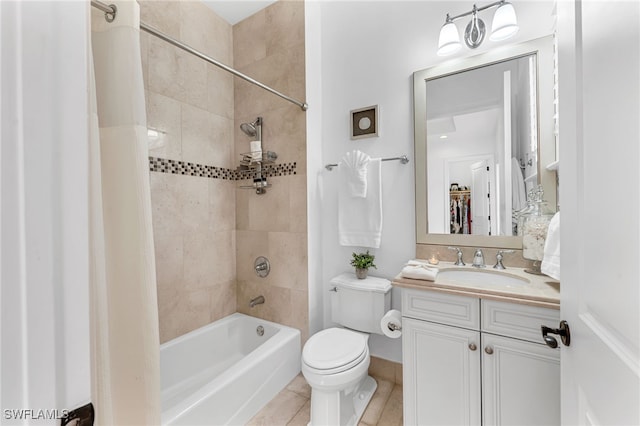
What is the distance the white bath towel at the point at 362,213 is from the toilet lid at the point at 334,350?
57 cm

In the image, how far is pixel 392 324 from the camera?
151cm

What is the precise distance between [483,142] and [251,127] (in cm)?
159

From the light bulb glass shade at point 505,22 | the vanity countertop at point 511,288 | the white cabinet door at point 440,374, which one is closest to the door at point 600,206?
Result: the vanity countertop at point 511,288

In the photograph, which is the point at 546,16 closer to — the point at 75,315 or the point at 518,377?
the point at 518,377

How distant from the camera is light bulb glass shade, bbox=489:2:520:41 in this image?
52.2 inches

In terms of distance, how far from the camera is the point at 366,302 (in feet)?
5.51

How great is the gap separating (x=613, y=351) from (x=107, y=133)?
1.33m

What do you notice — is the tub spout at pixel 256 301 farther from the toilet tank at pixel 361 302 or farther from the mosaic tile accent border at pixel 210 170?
the mosaic tile accent border at pixel 210 170

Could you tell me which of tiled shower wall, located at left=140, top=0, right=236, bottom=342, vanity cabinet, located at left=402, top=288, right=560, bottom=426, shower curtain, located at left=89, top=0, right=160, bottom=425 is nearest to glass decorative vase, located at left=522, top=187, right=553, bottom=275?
vanity cabinet, located at left=402, top=288, right=560, bottom=426

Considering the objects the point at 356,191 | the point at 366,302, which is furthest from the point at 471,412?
the point at 356,191

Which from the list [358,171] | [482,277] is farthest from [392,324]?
[358,171]

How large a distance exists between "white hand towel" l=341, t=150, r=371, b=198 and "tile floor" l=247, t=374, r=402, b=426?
1.28 m

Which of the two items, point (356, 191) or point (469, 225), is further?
point (356, 191)

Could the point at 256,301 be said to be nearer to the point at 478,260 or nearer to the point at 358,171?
the point at 358,171
